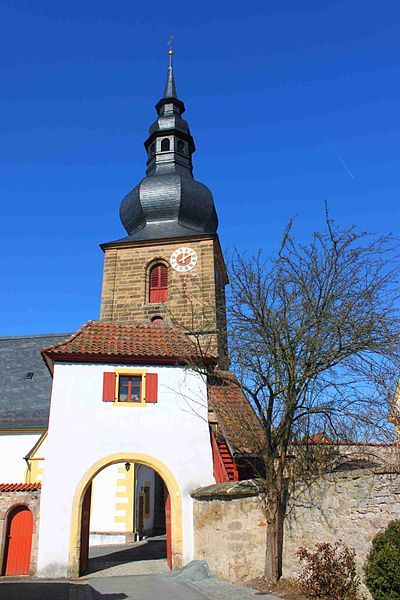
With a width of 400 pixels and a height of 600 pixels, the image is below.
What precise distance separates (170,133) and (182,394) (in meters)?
20.9

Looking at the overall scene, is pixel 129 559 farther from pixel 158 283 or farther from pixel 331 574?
pixel 158 283

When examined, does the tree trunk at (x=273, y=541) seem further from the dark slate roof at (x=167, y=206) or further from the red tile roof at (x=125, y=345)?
the dark slate roof at (x=167, y=206)

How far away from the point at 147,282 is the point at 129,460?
562 inches

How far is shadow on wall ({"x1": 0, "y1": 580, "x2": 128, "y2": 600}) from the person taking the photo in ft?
32.8

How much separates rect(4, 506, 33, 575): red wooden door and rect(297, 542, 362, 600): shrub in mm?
7084

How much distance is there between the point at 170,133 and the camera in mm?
31344

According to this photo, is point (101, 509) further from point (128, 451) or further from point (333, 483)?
point (333, 483)

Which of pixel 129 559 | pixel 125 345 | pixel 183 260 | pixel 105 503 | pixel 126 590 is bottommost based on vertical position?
pixel 129 559

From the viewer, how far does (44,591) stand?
34.9 ft

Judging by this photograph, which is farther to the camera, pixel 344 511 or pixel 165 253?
pixel 165 253

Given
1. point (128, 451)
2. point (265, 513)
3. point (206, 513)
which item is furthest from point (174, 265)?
point (265, 513)

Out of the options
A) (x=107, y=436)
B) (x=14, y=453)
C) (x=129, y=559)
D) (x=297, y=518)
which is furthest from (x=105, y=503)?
(x=297, y=518)

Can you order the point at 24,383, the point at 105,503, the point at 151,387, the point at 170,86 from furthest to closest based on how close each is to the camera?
the point at 170,86 < the point at 24,383 < the point at 105,503 < the point at 151,387

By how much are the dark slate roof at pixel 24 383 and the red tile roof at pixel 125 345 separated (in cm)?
807
